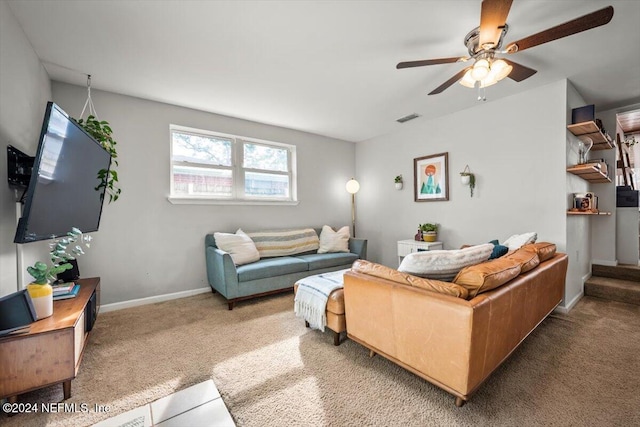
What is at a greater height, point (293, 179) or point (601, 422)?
point (293, 179)

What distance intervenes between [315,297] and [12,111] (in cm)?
257

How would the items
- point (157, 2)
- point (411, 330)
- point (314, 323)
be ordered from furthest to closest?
point (314, 323)
point (157, 2)
point (411, 330)

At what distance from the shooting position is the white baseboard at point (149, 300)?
2.99 meters

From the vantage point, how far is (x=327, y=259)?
3822 mm

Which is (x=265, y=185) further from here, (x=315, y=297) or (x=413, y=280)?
(x=413, y=280)

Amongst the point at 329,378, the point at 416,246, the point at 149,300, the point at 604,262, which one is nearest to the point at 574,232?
the point at 604,262

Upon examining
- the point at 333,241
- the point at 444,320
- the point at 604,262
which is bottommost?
the point at 604,262

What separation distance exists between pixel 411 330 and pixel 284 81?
255 cm

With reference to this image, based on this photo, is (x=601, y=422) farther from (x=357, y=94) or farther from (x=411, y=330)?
(x=357, y=94)

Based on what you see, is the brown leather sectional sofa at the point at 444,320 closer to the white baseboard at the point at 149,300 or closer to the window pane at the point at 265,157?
the white baseboard at the point at 149,300

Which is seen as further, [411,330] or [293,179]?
[293,179]

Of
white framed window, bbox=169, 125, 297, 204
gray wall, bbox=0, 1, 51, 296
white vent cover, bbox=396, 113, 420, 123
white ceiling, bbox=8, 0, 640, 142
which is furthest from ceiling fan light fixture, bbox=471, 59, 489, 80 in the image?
gray wall, bbox=0, 1, 51, 296

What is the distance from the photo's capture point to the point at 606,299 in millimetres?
3182

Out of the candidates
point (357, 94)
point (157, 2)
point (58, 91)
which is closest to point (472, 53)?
point (357, 94)
